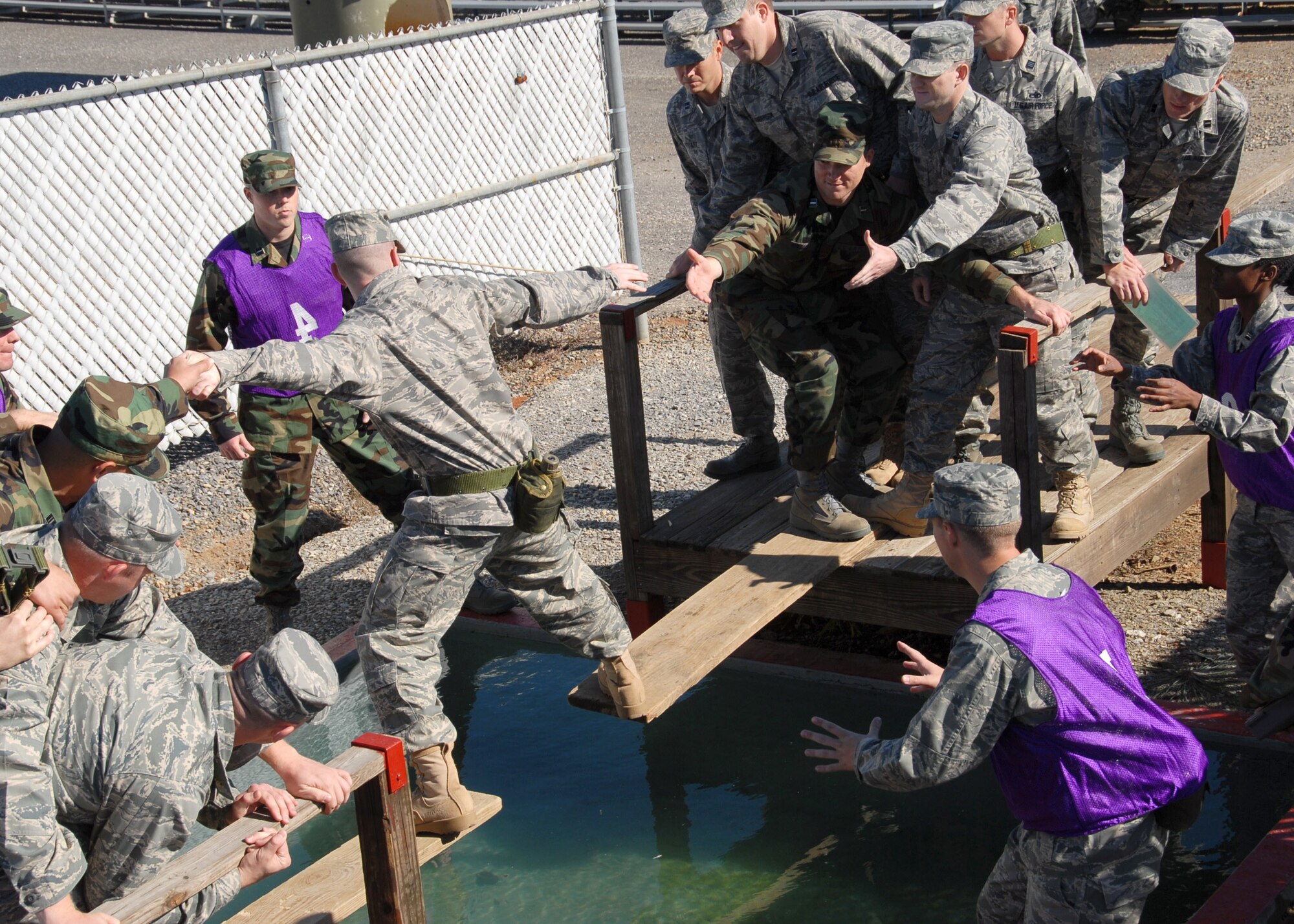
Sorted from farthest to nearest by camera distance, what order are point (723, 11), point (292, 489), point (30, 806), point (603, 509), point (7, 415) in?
point (603, 509)
point (292, 489)
point (723, 11)
point (7, 415)
point (30, 806)

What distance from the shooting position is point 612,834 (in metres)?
4.79

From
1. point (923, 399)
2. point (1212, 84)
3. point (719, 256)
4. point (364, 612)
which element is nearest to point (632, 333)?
point (719, 256)

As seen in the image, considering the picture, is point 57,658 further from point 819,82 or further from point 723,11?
point 819,82

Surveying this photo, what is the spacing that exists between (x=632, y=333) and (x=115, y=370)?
429cm

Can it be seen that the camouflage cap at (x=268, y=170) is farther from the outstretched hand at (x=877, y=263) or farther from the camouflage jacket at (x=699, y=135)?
the outstretched hand at (x=877, y=263)

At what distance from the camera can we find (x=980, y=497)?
10.5 feet

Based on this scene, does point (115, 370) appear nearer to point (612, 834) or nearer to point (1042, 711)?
point (612, 834)

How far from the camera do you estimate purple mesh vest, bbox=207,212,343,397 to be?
5.61 metres

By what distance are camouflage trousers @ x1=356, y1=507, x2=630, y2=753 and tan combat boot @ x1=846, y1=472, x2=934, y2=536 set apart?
1.40 meters

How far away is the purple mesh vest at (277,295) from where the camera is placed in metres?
5.61

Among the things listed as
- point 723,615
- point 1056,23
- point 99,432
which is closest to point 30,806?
point 99,432

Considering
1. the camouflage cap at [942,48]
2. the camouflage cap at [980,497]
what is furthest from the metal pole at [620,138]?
the camouflage cap at [980,497]

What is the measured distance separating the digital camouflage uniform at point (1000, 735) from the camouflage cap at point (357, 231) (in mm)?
1828

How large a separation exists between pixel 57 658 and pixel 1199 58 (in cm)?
445
